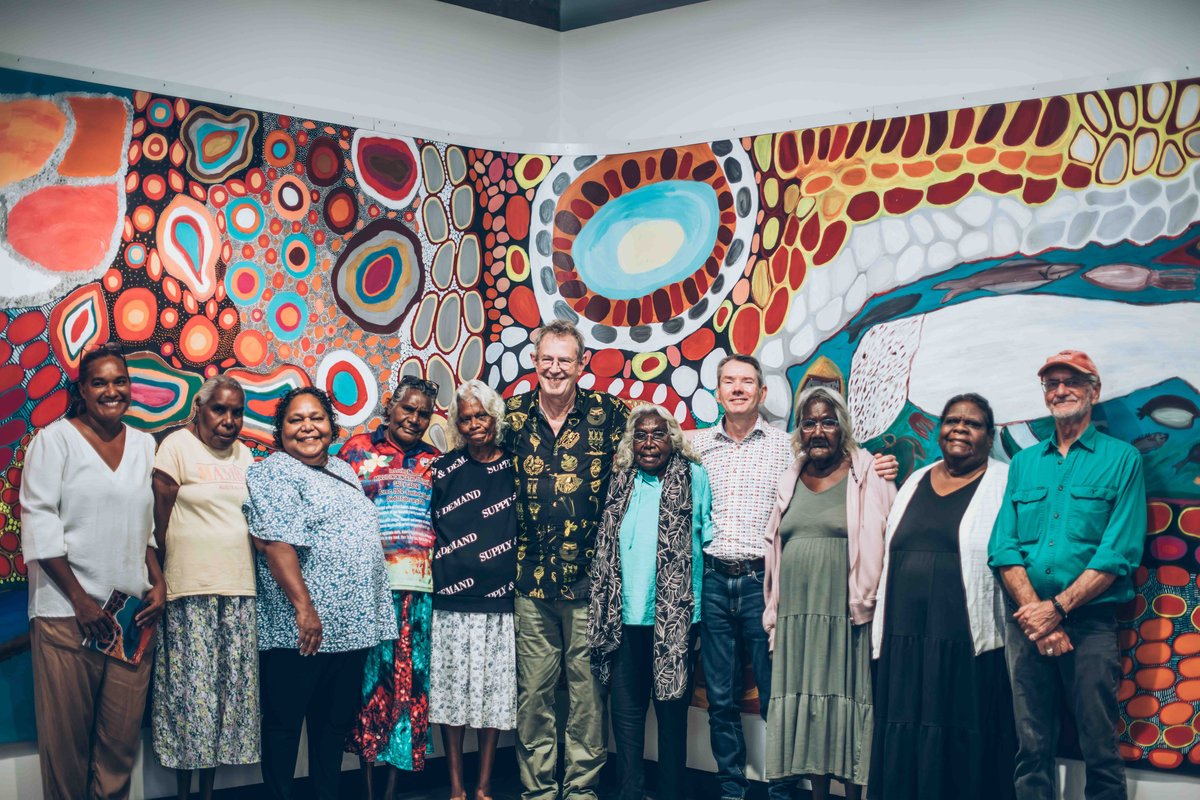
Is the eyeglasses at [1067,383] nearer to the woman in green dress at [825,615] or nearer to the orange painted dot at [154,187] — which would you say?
the woman in green dress at [825,615]

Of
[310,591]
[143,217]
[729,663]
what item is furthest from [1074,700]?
[143,217]

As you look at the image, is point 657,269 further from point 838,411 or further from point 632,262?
point 838,411

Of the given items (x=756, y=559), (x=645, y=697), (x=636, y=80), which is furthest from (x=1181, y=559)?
(x=636, y=80)

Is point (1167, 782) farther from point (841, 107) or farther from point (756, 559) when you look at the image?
point (841, 107)

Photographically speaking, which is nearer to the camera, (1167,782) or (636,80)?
(1167,782)

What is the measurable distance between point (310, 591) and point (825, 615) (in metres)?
1.99

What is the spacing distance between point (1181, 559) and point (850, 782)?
1.50 meters

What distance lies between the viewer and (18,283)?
4633mm

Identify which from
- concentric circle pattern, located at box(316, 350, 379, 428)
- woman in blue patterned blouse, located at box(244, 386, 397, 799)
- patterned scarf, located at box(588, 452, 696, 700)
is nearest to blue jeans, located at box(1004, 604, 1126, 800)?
patterned scarf, located at box(588, 452, 696, 700)

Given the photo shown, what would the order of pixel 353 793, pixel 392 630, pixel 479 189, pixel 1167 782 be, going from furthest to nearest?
pixel 479 189, pixel 353 793, pixel 392 630, pixel 1167 782

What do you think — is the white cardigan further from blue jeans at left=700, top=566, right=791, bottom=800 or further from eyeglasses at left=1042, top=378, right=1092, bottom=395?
blue jeans at left=700, top=566, right=791, bottom=800

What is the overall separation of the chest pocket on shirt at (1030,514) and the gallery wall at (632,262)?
47 cm

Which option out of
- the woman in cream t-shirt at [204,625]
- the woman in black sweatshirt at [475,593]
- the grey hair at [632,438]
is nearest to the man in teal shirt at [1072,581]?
the grey hair at [632,438]

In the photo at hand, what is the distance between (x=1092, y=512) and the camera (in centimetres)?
412
